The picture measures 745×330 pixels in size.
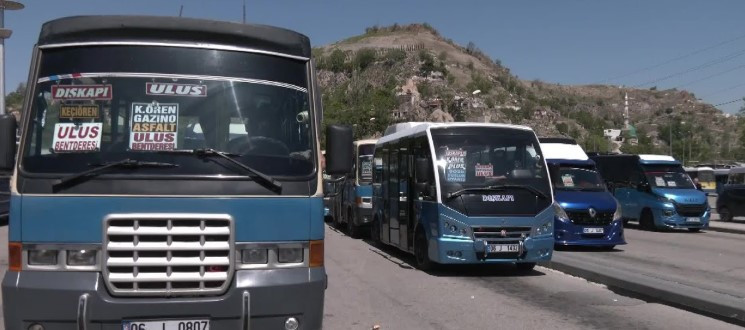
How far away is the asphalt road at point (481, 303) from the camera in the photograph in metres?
8.62

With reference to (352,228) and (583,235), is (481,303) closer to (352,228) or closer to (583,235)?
(583,235)

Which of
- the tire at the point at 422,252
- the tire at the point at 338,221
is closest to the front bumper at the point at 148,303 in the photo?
the tire at the point at 422,252

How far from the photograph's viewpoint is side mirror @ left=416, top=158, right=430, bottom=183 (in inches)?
497

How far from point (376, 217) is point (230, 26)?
11.3 meters

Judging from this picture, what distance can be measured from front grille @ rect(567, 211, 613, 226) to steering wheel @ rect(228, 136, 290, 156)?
39.0ft

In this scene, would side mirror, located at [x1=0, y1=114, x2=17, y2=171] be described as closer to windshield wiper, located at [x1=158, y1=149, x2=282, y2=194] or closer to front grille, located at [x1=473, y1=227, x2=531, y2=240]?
windshield wiper, located at [x1=158, y1=149, x2=282, y2=194]

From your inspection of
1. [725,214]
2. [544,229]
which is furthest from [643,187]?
[544,229]

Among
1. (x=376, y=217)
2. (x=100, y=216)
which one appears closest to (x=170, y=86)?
(x=100, y=216)

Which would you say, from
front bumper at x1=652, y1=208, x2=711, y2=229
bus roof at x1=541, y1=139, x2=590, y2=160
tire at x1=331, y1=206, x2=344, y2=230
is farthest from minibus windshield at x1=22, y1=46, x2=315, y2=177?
front bumper at x1=652, y1=208, x2=711, y2=229

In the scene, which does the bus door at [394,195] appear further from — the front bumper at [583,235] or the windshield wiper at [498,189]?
the front bumper at [583,235]

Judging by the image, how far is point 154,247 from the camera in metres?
5.20

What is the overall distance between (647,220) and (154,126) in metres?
20.6

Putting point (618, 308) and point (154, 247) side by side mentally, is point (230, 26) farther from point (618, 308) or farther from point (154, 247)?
point (618, 308)

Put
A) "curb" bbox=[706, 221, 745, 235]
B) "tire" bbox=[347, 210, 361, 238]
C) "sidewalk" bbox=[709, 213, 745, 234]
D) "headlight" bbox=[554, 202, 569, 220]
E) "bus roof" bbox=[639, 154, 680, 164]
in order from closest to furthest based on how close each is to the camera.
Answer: "headlight" bbox=[554, 202, 569, 220], "tire" bbox=[347, 210, 361, 238], "bus roof" bbox=[639, 154, 680, 164], "curb" bbox=[706, 221, 745, 235], "sidewalk" bbox=[709, 213, 745, 234]
